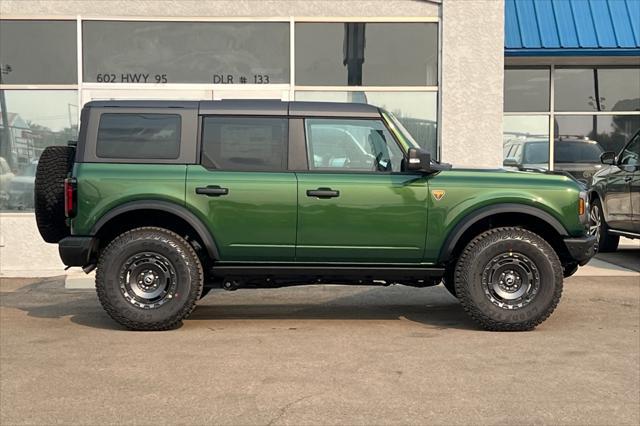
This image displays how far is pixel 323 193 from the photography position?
21.1ft

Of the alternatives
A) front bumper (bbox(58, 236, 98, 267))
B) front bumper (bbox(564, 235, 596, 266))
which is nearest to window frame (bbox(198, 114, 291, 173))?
front bumper (bbox(58, 236, 98, 267))

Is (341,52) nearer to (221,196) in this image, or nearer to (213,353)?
(221,196)

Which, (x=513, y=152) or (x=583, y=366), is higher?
(x=513, y=152)

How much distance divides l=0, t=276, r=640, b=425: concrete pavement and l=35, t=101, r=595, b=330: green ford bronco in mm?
450

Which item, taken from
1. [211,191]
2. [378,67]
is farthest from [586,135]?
[211,191]

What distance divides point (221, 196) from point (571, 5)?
28.3 ft

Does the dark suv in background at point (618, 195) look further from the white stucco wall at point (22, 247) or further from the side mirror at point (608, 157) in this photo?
the white stucco wall at point (22, 247)

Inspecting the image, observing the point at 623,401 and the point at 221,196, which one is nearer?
the point at 623,401

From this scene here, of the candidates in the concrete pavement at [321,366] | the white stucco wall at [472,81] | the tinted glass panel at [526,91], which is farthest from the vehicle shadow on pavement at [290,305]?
the tinted glass panel at [526,91]

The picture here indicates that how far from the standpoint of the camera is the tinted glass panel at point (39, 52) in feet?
34.7

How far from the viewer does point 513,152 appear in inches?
540

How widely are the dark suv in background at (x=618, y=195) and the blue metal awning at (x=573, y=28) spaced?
2193 mm

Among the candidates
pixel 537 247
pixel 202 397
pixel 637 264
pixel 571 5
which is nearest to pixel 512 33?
pixel 571 5

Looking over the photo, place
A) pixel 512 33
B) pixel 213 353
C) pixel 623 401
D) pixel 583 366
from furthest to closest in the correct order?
pixel 512 33 → pixel 213 353 → pixel 583 366 → pixel 623 401
